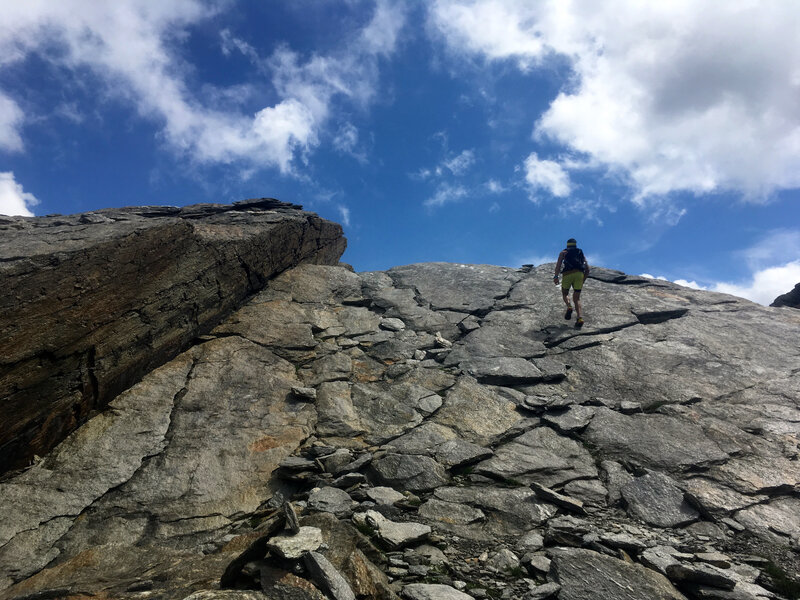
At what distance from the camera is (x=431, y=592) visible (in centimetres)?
564

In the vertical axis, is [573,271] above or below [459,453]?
above

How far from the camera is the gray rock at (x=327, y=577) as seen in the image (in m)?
4.96

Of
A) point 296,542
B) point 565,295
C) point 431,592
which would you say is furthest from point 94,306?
point 565,295

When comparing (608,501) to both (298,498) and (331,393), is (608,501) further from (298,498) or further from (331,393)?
(331,393)

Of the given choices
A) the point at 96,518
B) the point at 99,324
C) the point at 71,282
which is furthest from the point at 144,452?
the point at 71,282

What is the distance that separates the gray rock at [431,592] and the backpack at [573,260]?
12989 millimetres

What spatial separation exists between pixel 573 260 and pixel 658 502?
32.7 ft

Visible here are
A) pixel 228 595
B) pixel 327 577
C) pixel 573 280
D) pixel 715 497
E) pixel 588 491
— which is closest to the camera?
pixel 228 595

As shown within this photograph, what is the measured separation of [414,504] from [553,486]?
2.72 m

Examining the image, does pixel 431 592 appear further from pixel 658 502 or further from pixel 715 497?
pixel 715 497

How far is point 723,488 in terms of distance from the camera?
8.59m

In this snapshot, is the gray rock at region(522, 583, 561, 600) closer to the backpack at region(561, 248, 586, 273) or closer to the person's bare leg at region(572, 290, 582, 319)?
the person's bare leg at region(572, 290, 582, 319)

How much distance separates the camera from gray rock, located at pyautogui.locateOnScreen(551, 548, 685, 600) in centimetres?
577

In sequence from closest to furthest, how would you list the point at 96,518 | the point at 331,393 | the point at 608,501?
the point at 96,518 < the point at 608,501 < the point at 331,393
